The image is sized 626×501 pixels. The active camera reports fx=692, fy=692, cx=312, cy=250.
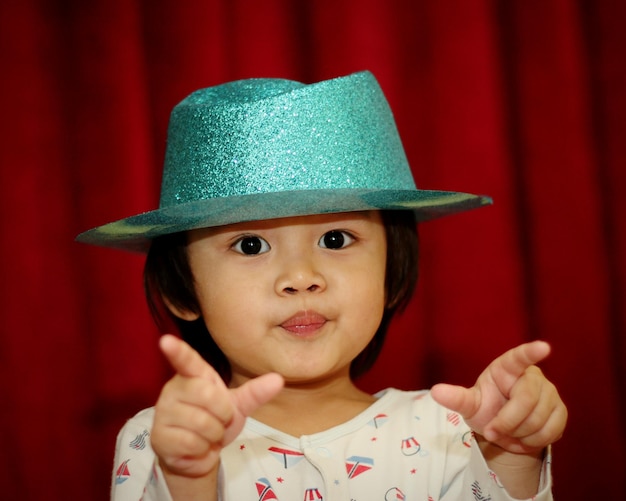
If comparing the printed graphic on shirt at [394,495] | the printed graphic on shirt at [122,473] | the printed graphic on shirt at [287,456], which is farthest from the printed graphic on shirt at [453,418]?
the printed graphic on shirt at [122,473]

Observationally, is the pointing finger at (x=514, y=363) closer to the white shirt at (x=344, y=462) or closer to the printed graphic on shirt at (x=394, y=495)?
the white shirt at (x=344, y=462)

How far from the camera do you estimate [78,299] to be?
4.41ft

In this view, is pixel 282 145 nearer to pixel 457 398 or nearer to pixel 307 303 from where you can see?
pixel 307 303

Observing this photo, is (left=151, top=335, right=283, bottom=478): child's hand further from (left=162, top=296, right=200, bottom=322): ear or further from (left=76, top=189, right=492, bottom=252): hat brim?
(left=162, top=296, right=200, bottom=322): ear

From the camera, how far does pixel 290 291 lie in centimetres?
94

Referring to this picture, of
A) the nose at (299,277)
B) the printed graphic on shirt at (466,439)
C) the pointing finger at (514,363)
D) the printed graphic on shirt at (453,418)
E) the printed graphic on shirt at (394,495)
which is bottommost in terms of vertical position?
the printed graphic on shirt at (394,495)

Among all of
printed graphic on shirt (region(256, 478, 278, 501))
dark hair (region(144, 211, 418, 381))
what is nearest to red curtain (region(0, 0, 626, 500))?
dark hair (region(144, 211, 418, 381))

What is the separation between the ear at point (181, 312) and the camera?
108 cm

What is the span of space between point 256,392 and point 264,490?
11.5 inches

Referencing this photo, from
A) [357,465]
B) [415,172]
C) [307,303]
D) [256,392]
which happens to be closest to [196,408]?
[256,392]

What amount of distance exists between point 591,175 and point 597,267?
0.19 m

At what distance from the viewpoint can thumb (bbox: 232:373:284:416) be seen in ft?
2.39

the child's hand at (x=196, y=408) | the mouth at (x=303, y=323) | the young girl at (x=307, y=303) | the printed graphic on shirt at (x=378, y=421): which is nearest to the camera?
the child's hand at (x=196, y=408)

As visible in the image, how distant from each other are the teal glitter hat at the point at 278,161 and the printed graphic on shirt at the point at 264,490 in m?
0.37
